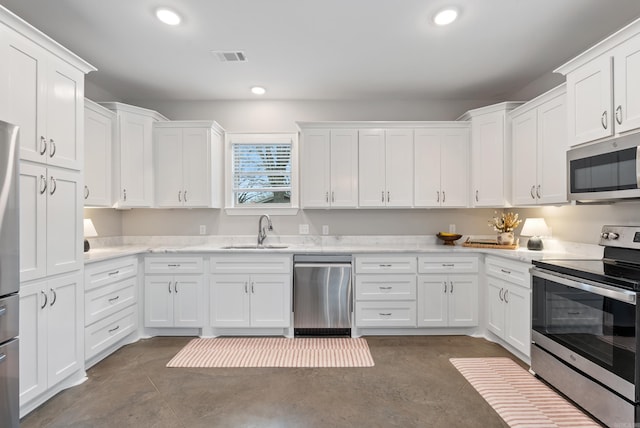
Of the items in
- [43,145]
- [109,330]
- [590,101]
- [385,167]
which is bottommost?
[109,330]

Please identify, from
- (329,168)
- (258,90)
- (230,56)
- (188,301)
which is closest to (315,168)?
(329,168)

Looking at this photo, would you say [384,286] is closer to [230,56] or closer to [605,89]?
[605,89]

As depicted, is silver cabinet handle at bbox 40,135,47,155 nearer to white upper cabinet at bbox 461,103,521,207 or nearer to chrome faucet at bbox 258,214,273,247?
chrome faucet at bbox 258,214,273,247

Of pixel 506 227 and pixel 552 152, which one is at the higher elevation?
pixel 552 152

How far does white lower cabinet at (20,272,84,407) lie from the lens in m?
1.94

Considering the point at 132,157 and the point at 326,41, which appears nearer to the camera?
the point at 326,41

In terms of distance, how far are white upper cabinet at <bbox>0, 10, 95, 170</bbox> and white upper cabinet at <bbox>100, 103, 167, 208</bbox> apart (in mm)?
1006

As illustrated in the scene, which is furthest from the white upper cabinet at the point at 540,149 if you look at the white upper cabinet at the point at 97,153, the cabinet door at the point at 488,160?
the white upper cabinet at the point at 97,153

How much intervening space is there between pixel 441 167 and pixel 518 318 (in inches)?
70.0

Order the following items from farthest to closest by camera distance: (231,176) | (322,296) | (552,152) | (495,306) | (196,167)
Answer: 1. (231,176)
2. (196,167)
3. (322,296)
4. (495,306)
5. (552,152)

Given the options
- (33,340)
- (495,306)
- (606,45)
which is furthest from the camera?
(495,306)

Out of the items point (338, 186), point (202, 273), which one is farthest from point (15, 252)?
point (338, 186)

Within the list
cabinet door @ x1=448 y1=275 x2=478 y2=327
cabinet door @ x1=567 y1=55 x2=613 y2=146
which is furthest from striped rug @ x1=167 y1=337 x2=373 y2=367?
cabinet door @ x1=567 y1=55 x2=613 y2=146

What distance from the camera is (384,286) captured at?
10.9 feet
